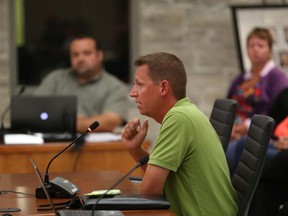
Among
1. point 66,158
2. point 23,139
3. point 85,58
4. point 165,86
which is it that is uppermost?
point 85,58

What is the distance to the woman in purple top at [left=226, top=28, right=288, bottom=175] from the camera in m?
5.59

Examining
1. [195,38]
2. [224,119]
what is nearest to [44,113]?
[224,119]

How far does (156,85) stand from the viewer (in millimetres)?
2893

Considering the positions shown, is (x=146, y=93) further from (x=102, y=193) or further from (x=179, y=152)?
(x=102, y=193)

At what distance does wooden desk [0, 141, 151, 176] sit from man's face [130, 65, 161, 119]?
145 centimetres

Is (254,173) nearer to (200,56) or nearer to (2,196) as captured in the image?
(2,196)

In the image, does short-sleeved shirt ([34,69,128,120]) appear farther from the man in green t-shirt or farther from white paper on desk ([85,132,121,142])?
the man in green t-shirt

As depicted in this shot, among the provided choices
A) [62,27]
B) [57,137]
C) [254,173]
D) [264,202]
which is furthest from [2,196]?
[62,27]

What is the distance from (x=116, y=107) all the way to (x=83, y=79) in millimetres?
383

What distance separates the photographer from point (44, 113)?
14.6 feet

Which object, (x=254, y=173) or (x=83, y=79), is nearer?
(x=254, y=173)

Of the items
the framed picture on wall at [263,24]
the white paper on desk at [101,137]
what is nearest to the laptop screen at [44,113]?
the white paper on desk at [101,137]

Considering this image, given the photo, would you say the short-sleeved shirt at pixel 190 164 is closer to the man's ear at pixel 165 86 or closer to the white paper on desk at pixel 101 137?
the man's ear at pixel 165 86

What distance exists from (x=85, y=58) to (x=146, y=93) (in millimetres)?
2551
